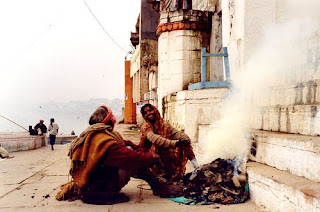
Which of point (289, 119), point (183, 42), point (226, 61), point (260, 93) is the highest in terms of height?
point (183, 42)

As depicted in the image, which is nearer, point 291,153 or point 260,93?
point 291,153

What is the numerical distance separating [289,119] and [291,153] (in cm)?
97

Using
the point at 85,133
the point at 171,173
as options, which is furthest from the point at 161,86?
the point at 85,133

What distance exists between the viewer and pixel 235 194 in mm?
4316

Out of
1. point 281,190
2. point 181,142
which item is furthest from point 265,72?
point 281,190

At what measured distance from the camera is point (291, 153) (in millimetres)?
3934

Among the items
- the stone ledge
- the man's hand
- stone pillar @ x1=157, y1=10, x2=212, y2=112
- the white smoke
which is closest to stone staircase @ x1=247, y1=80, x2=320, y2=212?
the white smoke

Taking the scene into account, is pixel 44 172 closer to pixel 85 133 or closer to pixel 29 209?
pixel 29 209

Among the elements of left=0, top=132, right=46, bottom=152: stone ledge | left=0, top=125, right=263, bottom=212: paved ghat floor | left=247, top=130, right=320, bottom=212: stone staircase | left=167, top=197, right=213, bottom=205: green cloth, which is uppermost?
left=247, top=130, right=320, bottom=212: stone staircase

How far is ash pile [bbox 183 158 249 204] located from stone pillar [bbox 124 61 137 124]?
20.2 meters

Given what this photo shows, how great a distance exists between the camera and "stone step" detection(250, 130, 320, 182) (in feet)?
11.5

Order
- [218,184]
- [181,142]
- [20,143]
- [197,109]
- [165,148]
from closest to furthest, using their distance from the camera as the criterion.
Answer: [218,184] → [181,142] → [165,148] → [197,109] → [20,143]

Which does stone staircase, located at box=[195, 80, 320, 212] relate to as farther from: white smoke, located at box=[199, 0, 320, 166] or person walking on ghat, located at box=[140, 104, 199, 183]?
person walking on ghat, located at box=[140, 104, 199, 183]

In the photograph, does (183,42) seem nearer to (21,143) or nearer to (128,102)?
(21,143)
